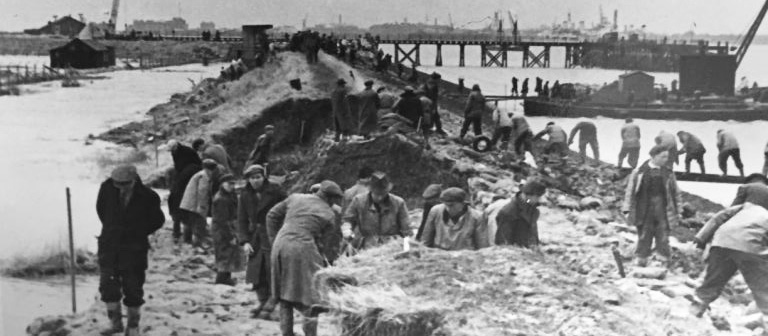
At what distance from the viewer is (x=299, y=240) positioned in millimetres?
3525

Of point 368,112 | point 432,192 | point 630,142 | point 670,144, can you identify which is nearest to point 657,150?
point 670,144

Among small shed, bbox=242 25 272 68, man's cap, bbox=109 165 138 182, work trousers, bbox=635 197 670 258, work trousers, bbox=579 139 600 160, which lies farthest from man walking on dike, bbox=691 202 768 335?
small shed, bbox=242 25 272 68

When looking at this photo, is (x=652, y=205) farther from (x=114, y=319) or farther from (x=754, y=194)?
(x=114, y=319)

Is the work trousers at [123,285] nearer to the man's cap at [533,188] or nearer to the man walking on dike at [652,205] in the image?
the man's cap at [533,188]

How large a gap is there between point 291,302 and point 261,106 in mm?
2099

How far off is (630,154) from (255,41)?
6.73 feet

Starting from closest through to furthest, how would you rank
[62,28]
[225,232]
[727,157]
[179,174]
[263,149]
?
[225,232] → [179,174] → [727,157] → [62,28] → [263,149]

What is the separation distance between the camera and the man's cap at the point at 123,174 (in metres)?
3.87

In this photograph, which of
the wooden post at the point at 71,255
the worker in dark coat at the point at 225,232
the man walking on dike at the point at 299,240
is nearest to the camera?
the man walking on dike at the point at 299,240

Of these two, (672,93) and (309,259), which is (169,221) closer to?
(309,259)

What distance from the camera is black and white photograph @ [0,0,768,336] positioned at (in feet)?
11.8

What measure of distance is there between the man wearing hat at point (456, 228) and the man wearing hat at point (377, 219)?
129 mm

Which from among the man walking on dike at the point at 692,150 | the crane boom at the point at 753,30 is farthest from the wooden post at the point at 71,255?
the crane boom at the point at 753,30

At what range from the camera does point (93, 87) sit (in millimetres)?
5840
